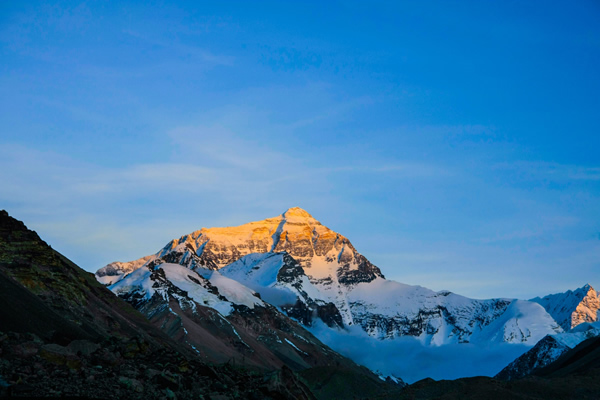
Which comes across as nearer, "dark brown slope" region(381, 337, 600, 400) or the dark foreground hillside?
the dark foreground hillside

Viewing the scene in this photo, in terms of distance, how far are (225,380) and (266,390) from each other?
4.24 meters

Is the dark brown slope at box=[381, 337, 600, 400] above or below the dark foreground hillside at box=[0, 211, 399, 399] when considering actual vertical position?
above

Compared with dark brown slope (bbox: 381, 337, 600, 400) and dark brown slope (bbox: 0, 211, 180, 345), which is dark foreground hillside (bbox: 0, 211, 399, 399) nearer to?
dark brown slope (bbox: 381, 337, 600, 400)

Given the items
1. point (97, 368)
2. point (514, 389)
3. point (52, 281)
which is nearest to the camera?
point (97, 368)

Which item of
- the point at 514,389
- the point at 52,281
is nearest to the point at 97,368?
the point at 514,389

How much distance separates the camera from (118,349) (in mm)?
54938

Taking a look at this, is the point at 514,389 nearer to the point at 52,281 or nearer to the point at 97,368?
the point at 97,368

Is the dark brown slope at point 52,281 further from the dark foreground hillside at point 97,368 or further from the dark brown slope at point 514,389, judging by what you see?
the dark brown slope at point 514,389

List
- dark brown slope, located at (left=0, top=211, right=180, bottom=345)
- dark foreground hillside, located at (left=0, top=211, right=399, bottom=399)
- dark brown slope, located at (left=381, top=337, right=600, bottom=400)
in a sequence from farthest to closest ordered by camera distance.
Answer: dark brown slope, located at (left=0, top=211, right=180, bottom=345), dark brown slope, located at (left=381, top=337, right=600, bottom=400), dark foreground hillside, located at (left=0, top=211, right=399, bottom=399)

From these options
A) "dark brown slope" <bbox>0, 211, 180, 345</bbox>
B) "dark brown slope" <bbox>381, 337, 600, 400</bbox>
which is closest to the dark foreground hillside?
"dark brown slope" <bbox>381, 337, 600, 400</bbox>

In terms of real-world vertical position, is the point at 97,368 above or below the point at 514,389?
below

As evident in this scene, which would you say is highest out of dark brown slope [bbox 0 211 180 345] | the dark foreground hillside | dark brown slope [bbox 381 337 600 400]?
dark brown slope [bbox 0 211 180 345]

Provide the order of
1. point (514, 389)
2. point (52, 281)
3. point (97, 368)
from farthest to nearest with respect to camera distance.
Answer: point (52, 281) < point (514, 389) < point (97, 368)

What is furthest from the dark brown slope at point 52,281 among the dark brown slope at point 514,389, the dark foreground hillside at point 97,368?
the dark brown slope at point 514,389
